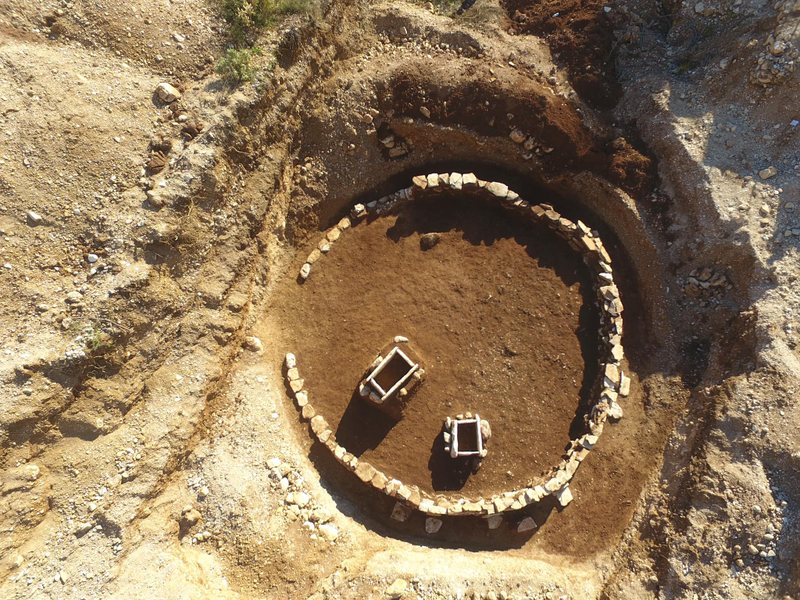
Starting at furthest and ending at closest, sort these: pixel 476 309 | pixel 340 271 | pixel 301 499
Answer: pixel 340 271
pixel 476 309
pixel 301 499

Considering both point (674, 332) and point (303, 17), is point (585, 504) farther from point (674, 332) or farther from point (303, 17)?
point (303, 17)

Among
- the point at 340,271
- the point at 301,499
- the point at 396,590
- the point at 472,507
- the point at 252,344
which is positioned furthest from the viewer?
the point at 340,271

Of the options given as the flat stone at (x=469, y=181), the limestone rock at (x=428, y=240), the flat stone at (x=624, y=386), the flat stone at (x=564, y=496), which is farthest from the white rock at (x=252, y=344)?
the flat stone at (x=624, y=386)

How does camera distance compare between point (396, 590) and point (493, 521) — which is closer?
point (396, 590)

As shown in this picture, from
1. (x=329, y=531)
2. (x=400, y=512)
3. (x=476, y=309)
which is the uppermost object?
(x=476, y=309)

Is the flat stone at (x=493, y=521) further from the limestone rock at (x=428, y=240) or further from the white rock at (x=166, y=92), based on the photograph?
the white rock at (x=166, y=92)

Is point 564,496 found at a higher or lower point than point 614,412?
lower

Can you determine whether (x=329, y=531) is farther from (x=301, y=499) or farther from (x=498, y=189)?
(x=498, y=189)

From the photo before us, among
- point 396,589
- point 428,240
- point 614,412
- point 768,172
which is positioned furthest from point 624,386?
point 396,589
